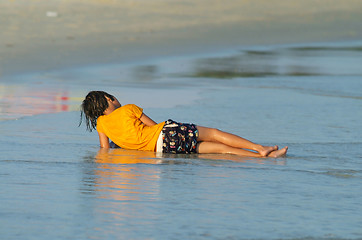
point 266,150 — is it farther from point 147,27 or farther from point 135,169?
point 147,27

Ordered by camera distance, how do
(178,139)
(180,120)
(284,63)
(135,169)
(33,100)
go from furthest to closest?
(284,63) → (33,100) → (180,120) → (178,139) → (135,169)

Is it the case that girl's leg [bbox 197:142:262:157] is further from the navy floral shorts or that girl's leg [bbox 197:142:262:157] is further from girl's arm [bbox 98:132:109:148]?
girl's arm [bbox 98:132:109:148]

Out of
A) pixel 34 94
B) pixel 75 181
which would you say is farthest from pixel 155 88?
pixel 75 181

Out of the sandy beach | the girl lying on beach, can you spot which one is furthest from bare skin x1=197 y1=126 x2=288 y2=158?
the sandy beach

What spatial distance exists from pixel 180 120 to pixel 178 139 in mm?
1973

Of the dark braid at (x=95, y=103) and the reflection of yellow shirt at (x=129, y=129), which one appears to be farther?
the dark braid at (x=95, y=103)

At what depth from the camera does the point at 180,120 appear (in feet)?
29.6

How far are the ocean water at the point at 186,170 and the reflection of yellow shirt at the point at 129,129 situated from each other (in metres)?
0.13

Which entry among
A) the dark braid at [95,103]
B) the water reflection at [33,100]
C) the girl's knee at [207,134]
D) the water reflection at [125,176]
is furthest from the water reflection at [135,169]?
the water reflection at [33,100]

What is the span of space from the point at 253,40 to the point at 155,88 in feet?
33.2

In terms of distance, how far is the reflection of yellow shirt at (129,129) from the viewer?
7.10 meters

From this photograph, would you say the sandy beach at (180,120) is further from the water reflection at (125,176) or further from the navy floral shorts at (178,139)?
the navy floral shorts at (178,139)

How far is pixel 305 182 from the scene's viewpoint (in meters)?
5.81

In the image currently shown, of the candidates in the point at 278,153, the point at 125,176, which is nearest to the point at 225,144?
the point at 278,153
